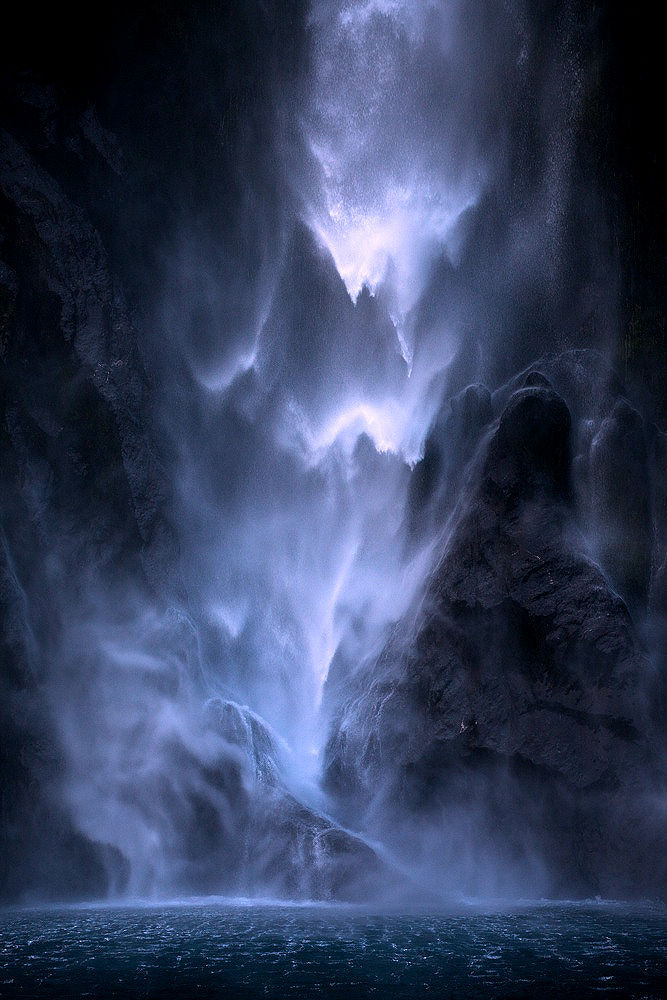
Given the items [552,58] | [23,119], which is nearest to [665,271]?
[552,58]

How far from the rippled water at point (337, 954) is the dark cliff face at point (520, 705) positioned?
346cm

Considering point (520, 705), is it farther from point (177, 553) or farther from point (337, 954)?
point (177, 553)

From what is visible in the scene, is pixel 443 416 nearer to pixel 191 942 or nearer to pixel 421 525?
pixel 421 525

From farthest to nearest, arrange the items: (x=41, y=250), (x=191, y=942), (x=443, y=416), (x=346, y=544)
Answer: (x=346, y=544)
(x=443, y=416)
(x=41, y=250)
(x=191, y=942)

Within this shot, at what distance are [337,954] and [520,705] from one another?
36.1 feet

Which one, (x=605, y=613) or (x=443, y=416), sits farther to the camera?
(x=443, y=416)

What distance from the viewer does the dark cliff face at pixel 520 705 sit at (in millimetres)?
21141

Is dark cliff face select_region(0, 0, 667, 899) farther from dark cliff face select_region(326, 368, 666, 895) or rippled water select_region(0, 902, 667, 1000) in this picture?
rippled water select_region(0, 902, 667, 1000)

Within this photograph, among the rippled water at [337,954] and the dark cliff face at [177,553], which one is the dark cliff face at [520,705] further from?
the rippled water at [337,954]

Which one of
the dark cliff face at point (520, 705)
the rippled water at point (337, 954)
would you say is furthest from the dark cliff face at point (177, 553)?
the rippled water at point (337, 954)

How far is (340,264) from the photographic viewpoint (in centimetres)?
3244

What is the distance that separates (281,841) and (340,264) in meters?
19.7

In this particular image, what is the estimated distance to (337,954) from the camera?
41.0 feet

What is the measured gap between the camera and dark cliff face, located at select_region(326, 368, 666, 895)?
21.1 metres
